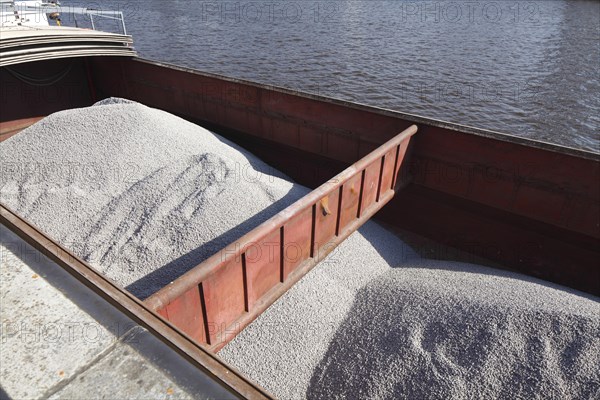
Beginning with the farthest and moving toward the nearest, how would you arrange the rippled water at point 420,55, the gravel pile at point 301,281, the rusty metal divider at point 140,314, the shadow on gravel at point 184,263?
the rippled water at point 420,55, the shadow on gravel at point 184,263, the gravel pile at point 301,281, the rusty metal divider at point 140,314

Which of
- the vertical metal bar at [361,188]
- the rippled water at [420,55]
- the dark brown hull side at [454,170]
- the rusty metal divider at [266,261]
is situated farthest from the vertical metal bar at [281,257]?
the rippled water at [420,55]

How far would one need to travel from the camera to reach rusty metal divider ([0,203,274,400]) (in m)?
1.58

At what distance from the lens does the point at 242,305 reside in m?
3.16

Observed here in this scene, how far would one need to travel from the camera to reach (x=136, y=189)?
16.1 ft

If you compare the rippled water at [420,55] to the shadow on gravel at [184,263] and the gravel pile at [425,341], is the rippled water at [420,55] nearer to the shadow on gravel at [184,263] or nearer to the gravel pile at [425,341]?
the gravel pile at [425,341]

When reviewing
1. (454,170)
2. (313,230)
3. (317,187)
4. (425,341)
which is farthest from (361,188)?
(425,341)

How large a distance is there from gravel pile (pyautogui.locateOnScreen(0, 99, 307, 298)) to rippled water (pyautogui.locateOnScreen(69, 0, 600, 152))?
8258 mm

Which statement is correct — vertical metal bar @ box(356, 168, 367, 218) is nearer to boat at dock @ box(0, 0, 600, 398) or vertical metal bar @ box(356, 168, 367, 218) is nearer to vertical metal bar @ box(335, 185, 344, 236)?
boat at dock @ box(0, 0, 600, 398)

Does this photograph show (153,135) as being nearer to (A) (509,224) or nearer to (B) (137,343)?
(B) (137,343)

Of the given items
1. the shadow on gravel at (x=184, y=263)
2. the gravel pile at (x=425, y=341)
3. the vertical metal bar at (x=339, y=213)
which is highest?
the vertical metal bar at (x=339, y=213)

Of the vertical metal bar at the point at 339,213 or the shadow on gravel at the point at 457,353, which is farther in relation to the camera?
the vertical metal bar at the point at 339,213

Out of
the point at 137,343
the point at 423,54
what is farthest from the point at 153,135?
the point at 423,54

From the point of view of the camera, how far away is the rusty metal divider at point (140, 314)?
158 cm

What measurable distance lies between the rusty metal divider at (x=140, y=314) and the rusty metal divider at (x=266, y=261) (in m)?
0.32
